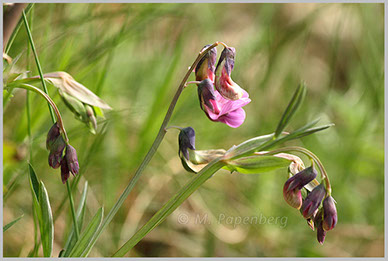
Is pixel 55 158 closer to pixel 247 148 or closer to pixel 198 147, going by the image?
pixel 247 148

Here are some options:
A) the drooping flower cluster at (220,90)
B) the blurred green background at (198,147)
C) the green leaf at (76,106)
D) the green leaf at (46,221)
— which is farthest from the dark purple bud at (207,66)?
the blurred green background at (198,147)

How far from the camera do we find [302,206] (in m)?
0.86

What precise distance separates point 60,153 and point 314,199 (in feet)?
1.47

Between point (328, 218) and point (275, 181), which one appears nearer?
point (328, 218)

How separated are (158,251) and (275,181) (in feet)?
2.02

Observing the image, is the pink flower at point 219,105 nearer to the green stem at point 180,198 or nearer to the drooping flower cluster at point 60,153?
the green stem at point 180,198

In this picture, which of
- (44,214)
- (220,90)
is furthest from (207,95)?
(44,214)

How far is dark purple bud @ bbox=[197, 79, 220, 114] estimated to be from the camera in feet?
2.72

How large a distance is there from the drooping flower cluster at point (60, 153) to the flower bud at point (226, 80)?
0.28 m

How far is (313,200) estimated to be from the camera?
84cm

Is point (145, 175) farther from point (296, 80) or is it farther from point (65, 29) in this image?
point (296, 80)

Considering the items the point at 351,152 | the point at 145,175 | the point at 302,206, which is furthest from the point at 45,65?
the point at 351,152

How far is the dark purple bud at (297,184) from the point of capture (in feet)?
2.70

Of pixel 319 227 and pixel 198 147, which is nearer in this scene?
pixel 319 227
